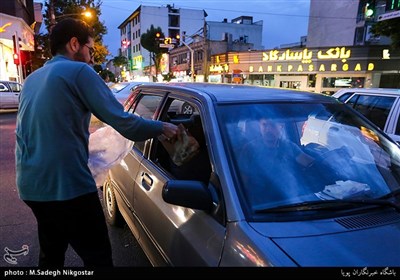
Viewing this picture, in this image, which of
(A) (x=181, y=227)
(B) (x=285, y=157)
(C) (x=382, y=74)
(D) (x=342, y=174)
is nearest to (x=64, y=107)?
(A) (x=181, y=227)

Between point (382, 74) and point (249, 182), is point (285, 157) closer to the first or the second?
point (249, 182)

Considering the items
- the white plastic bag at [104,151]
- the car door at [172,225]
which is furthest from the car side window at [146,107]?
the car door at [172,225]

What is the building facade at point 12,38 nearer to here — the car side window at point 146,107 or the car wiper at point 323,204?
the car side window at point 146,107

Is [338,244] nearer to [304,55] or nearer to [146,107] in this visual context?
[146,107]

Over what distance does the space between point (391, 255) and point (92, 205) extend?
165cm

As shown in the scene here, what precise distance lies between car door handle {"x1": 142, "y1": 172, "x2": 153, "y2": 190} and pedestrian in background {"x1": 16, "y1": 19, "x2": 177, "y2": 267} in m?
0.60

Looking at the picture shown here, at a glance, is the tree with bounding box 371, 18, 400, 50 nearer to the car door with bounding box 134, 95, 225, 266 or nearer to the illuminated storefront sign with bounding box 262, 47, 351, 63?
the car door with bounding box 134, 95, 225, 266

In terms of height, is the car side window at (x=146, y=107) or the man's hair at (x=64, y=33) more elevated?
the man's hair at (x=64, y=33)

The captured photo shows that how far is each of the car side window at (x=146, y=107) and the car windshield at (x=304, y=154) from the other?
1.30 m

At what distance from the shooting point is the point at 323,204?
1909 millimetres

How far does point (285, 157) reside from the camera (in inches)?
86.4

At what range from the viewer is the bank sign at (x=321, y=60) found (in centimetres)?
2580

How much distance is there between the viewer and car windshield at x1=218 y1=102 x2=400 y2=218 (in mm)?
1967


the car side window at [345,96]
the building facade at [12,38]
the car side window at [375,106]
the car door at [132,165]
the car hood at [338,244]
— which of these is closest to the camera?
the car hood at [338,244]
